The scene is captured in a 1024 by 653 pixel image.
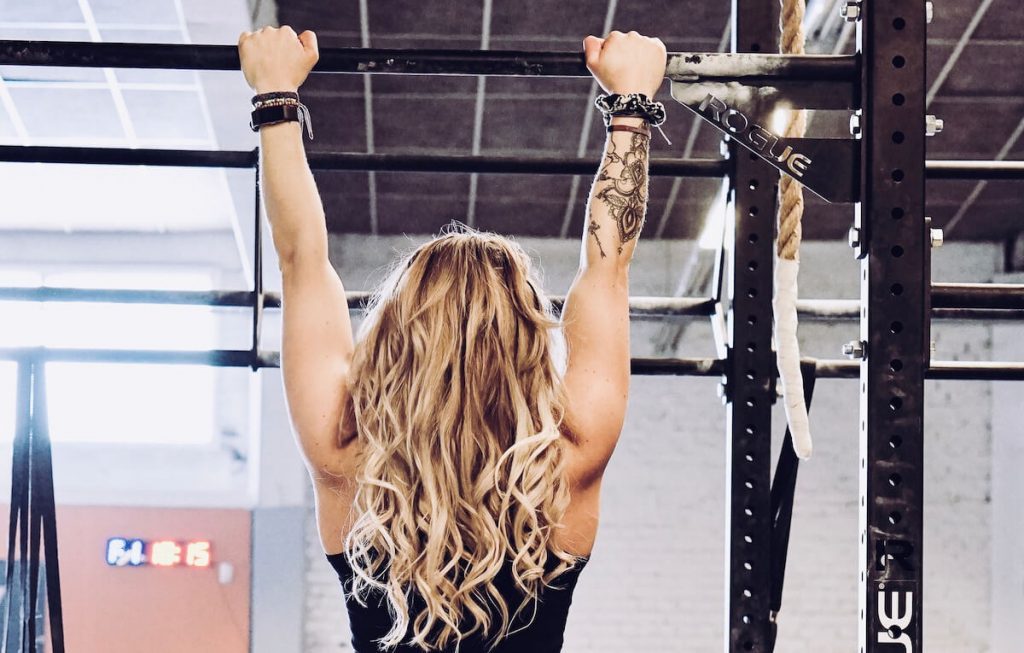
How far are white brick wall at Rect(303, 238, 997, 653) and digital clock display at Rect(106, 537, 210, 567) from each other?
82 centimetres

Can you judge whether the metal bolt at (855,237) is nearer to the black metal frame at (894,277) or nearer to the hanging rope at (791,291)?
the black metal frame at (894,277)

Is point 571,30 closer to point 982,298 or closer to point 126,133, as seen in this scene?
point 126,133

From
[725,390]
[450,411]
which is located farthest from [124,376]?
[450,411]

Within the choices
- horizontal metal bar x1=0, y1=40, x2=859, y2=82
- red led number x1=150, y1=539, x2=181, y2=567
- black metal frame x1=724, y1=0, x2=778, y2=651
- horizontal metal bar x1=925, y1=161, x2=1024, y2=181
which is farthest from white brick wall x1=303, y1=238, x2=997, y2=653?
horizontal metal bar x1=0, y1=40, x2=859, y2=82

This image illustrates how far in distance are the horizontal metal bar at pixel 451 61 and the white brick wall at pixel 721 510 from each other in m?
5.31

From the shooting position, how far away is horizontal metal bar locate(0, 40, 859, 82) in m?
1.37

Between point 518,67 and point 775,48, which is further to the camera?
point 775,48

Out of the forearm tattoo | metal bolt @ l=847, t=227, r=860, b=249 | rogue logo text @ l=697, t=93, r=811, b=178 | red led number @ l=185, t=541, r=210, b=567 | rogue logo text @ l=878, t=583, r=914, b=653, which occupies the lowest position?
red led number @ l=185, t=541, r=210, b=567

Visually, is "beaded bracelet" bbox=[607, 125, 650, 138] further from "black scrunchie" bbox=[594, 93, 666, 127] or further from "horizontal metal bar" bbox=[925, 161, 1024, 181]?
"horizontal metal bar" bbox=[925, 161, 1024, 181]

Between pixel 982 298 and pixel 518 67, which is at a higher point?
pixel 518 67

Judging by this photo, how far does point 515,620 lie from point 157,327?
5.90m

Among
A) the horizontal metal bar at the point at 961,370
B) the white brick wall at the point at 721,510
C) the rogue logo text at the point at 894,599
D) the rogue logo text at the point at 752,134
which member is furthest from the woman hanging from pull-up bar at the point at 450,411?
the white brick wall at the point at 721,510

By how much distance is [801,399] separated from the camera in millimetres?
1469

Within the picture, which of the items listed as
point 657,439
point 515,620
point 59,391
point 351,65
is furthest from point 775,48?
point 59,391
